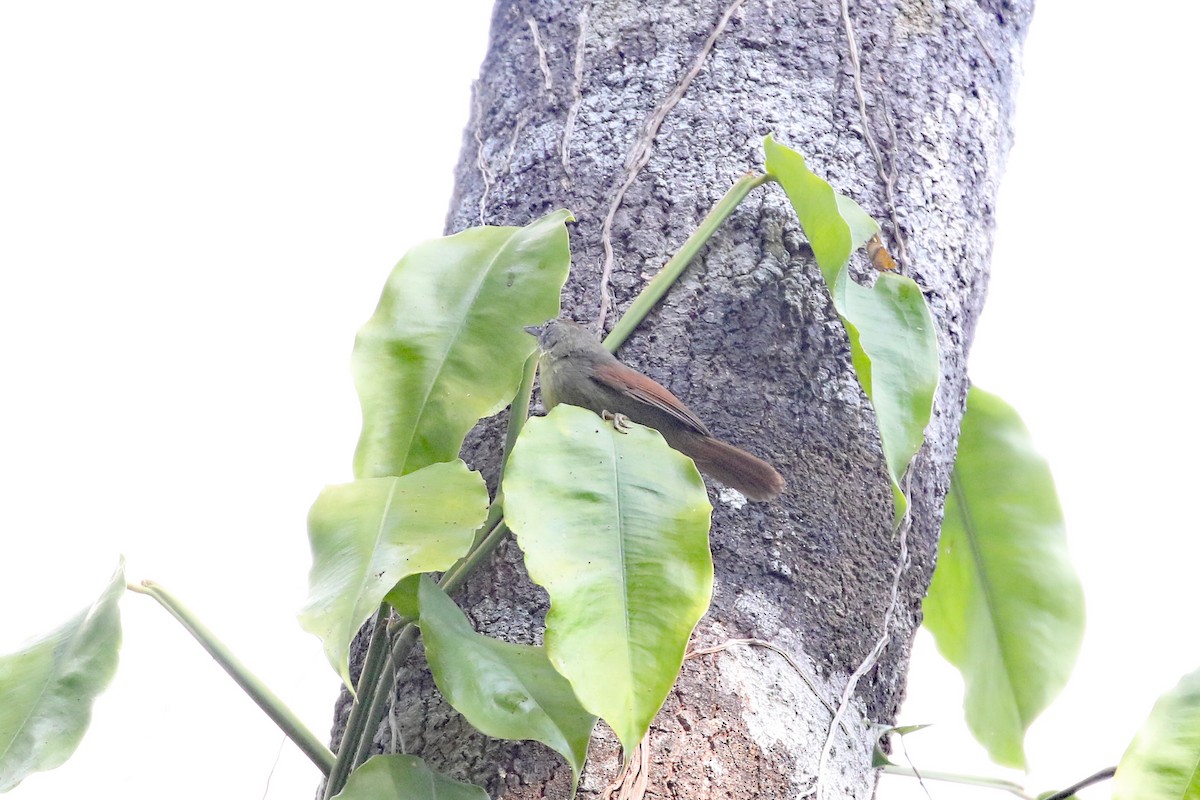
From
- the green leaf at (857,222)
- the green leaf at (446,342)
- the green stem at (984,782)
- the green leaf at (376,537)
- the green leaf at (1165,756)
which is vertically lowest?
the green stem at (984,782)

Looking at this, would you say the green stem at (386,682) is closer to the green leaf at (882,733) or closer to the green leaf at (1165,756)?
the green leaf at (882,733)

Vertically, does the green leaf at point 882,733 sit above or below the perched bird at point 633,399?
below

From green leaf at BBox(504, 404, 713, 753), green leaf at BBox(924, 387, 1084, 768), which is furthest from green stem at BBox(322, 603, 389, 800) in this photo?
green leaf at BBox(924, 387, 1084, 768)

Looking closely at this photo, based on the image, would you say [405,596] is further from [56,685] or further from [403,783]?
[56,685]

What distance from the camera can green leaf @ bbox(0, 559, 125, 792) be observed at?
1.44 metres

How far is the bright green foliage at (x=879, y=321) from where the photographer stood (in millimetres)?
1501

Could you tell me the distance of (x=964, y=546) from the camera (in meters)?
2.11

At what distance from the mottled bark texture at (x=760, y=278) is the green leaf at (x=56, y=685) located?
402 millimetres

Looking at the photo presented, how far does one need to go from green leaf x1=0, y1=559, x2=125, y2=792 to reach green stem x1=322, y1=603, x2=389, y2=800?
324mm

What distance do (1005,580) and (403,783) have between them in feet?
3.96

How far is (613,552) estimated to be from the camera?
4.14 ft

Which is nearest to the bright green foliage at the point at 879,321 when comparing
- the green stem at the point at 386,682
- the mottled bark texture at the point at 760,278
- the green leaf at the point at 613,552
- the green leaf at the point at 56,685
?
the mottled bark texture at the point at 760,278

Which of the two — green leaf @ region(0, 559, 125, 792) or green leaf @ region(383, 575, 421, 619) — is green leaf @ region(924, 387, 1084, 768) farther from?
green leaf @ region(0, 559, 125, 792)

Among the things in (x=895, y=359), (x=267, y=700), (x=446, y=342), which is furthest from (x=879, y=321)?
(x=267, y=700)
